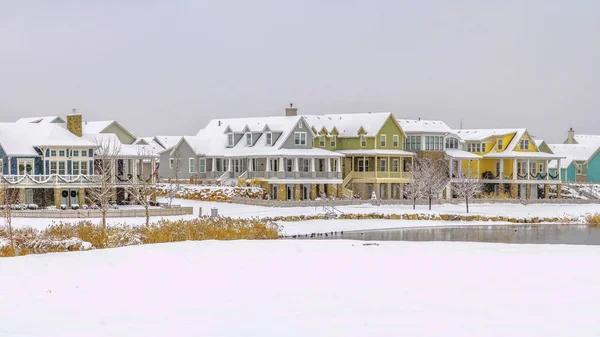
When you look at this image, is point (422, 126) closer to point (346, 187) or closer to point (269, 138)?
point (346, 187)

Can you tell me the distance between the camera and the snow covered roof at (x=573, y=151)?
92.7 metres

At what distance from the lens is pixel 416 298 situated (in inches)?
687

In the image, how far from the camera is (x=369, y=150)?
71.2m

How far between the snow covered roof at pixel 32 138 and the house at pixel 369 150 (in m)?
22.8

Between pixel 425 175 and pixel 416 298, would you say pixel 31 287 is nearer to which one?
pixel 416 298

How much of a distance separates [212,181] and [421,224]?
2257cm

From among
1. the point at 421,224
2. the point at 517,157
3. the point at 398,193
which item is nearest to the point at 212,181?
the point at 398,193

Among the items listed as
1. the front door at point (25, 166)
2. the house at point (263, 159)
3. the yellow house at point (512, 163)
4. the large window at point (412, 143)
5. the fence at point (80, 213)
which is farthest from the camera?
the yellow house at point (512, 163)

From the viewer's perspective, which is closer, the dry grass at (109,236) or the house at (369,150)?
the dry grass at (109,236)

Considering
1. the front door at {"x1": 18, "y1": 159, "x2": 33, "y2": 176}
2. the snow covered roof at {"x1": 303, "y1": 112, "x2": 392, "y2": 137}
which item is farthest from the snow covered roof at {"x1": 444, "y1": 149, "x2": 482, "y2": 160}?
the front door at {"x1": 18, "y1": 159, "x2": 33, "y2": 176}

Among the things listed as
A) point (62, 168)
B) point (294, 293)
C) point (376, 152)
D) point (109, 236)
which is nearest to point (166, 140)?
point (376, 152)

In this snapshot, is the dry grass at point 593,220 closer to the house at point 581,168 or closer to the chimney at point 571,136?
the house at point 581,168

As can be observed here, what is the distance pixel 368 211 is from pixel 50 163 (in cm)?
2278

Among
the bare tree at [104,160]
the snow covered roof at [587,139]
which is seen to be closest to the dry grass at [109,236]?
the bare tree at [104,160]
